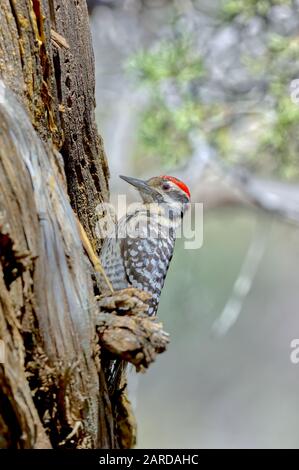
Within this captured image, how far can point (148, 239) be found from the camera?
12.0ft

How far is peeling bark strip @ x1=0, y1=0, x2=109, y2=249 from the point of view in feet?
7.66

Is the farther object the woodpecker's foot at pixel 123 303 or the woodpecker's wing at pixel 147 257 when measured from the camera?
the woodpecker's wing at pixel 147 257

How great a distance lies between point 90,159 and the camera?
287 cm

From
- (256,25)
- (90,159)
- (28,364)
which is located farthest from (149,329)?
(256,25)

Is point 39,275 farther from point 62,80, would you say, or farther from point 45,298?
point 62,80

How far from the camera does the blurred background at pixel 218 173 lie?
20.4 ft

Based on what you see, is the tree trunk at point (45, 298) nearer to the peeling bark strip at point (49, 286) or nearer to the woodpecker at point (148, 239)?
the peeling bark strip at point (49, 286)

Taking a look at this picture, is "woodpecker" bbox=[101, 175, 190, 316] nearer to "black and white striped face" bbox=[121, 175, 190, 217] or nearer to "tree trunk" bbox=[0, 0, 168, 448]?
"black and white striped face" bbox=[121, 175, 190, 217]

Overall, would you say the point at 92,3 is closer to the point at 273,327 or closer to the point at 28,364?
the point at 273,327

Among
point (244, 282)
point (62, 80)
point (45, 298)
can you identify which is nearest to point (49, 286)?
point (45, 298)

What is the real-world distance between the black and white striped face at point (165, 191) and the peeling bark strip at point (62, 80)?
91 cm

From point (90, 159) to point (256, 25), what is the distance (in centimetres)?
405

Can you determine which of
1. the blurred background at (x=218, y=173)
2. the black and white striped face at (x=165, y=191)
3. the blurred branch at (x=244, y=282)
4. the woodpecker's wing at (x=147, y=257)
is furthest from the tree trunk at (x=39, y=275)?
the blurred branch at (x=244, y=282)

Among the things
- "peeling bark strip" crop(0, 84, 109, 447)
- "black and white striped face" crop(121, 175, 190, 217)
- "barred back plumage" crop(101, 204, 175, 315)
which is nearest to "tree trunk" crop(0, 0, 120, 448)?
"peeling bark strip" crop(0, 84, 109, 447)
